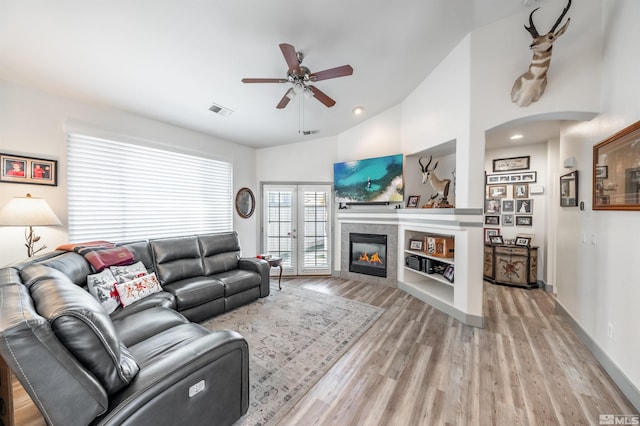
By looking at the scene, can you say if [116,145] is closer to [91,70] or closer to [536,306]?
[91,70]

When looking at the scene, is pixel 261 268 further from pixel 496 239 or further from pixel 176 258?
pixel 496 239

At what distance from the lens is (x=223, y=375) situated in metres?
1.40

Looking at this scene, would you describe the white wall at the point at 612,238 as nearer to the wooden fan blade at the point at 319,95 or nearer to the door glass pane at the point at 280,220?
the wooden fan blade at the point at 319,95

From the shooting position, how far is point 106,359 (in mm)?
1048

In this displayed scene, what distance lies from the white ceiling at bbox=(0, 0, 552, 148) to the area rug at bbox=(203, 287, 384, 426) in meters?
2.93

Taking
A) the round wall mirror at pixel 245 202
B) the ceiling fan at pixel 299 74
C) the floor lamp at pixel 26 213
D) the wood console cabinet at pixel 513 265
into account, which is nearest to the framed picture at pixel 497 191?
the wood console cabinet at pixel 513 265

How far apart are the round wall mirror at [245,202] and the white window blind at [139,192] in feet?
0.83

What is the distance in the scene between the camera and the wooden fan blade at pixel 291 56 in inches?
75.0

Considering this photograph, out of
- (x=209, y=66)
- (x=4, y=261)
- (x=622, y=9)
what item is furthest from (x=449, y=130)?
(x=4, y=261)

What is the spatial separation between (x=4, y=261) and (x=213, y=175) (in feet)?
8.88

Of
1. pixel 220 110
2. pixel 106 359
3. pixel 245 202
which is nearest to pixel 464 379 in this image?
pixel 106 359

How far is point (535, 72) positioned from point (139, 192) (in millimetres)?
5133

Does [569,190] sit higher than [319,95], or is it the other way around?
[319,95]

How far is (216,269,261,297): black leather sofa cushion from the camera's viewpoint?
10.4 ft
